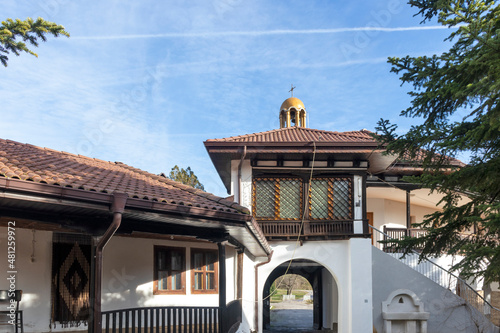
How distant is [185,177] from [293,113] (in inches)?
241

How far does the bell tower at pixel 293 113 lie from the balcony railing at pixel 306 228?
5785 mm

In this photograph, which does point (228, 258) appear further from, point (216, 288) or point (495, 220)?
point (495, 220)

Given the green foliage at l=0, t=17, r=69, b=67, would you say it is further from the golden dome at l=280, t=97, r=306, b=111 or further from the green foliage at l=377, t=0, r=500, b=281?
the golden dome at l=280, t=97, r=306, b=111

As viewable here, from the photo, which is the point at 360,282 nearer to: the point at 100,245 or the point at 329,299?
the point at 329,299

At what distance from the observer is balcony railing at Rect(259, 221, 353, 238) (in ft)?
44.8

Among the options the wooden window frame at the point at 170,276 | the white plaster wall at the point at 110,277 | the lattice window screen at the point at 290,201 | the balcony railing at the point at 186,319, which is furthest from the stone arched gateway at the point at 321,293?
the balcony railing at the point at 186,319

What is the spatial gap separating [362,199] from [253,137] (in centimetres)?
368

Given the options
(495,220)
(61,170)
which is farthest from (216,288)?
(495,220)

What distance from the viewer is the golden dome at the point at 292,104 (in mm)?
18719

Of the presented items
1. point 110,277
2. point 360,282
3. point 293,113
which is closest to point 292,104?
point 293,113

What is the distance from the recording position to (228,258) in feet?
40.0

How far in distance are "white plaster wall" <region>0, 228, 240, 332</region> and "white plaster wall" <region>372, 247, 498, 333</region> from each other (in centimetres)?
611

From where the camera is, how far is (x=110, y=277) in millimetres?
8688

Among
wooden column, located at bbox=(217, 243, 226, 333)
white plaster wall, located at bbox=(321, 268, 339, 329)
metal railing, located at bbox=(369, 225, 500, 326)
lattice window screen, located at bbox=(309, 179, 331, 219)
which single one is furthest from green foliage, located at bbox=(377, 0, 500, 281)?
white plaster wall, located at bbox=(321, 268, 339, 329)
